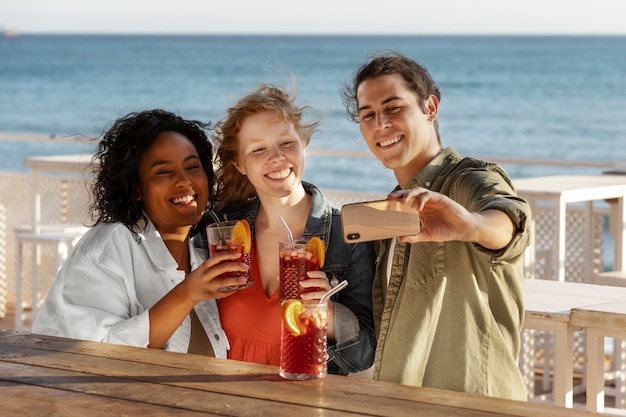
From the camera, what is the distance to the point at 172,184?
9.01 ft

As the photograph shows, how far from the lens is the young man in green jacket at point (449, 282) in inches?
88.0

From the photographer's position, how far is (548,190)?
15.9 feet

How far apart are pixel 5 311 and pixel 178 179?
435cm

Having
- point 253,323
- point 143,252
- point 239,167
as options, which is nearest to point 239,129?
point 239,167

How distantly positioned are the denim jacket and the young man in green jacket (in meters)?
0.20

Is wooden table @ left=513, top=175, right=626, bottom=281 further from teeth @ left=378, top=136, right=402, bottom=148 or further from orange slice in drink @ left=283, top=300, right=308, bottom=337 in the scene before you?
orange slice in drink @ left=283, top=300, right=308, bottom=337

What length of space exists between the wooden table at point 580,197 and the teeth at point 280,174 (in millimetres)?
2248

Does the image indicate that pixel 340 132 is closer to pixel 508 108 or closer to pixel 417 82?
pixel 508 108

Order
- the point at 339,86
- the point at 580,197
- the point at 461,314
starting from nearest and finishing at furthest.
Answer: the point at 461,314 < the point at 580,197 < the point at 339,86

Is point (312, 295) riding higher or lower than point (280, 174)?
lower

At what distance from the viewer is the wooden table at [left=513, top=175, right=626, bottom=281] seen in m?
4.84

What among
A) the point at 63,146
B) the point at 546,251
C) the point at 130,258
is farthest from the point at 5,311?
the point at 63,146

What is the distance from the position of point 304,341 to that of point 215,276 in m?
0.39

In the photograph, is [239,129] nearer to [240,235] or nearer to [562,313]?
[240,235]
